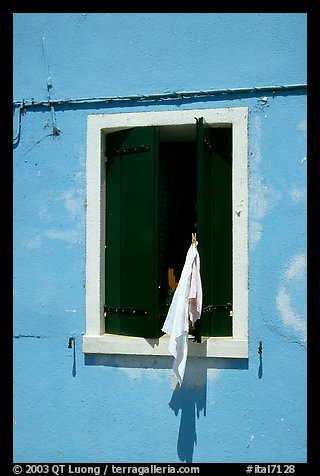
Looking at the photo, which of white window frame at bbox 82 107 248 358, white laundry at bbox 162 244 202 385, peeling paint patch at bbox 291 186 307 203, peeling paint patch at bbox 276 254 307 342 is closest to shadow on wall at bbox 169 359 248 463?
white window frame at bbox 82 107 248 358

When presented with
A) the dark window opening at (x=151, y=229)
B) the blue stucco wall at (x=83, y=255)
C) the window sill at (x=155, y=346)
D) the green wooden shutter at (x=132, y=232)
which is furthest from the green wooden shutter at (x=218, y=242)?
the green wooden shutter at (x=132, y=232)

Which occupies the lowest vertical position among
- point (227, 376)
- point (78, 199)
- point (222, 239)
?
point (227, 376)

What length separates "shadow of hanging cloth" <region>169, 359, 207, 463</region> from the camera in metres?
3.74

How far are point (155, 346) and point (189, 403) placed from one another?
51cm

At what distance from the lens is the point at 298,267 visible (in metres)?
3.63

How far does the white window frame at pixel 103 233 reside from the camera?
3691mm

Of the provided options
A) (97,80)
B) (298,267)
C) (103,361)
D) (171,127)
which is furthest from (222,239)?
(97,80)

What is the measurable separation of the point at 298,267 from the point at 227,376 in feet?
3.25

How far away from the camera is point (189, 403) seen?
376cm

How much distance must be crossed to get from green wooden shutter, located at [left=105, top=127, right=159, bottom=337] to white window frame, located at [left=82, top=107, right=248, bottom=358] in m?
0.07

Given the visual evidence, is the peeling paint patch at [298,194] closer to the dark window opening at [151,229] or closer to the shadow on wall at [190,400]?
the dark window opening at [151,229]

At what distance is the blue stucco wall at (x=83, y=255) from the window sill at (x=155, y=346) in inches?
3.2

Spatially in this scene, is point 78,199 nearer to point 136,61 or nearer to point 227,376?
point 136,61

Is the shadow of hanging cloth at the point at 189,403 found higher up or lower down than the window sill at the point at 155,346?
lower down
